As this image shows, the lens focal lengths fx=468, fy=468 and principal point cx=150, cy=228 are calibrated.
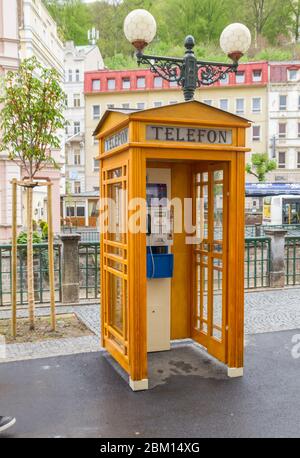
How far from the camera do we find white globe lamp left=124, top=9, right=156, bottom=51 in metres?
6.67

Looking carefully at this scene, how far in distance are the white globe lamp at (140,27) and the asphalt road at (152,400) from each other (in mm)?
4493

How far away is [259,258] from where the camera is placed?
10.6 m

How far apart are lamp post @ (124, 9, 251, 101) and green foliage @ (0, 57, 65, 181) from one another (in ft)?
4.32

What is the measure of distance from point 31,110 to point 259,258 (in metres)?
6.21

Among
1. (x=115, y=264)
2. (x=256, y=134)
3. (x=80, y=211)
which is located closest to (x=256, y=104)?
(x=256, y=134)

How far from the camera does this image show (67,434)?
391cm

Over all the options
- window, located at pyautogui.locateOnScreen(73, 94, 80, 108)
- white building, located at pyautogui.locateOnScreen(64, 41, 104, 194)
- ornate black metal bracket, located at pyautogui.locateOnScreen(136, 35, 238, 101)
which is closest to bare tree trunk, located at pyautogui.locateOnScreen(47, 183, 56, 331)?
ornate black metal bracket, located at pyautogui.locateOnScreen(136, 35, 238, 101)

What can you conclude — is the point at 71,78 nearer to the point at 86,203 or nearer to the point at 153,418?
the point at 86,203

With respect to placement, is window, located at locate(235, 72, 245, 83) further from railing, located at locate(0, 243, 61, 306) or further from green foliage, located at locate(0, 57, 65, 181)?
green foliage, located at locate(0, 57, 65, 181)

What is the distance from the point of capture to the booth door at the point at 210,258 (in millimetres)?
5375

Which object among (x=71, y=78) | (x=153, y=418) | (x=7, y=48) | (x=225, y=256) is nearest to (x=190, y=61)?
(x=225, y=256)

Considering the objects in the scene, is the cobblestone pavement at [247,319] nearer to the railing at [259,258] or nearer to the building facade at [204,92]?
the railing at [259,258]

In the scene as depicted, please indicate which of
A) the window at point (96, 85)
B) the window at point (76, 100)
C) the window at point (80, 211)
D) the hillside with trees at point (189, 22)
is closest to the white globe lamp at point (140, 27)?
the window at point (80, 211)

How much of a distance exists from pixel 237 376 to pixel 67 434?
2132 mm
